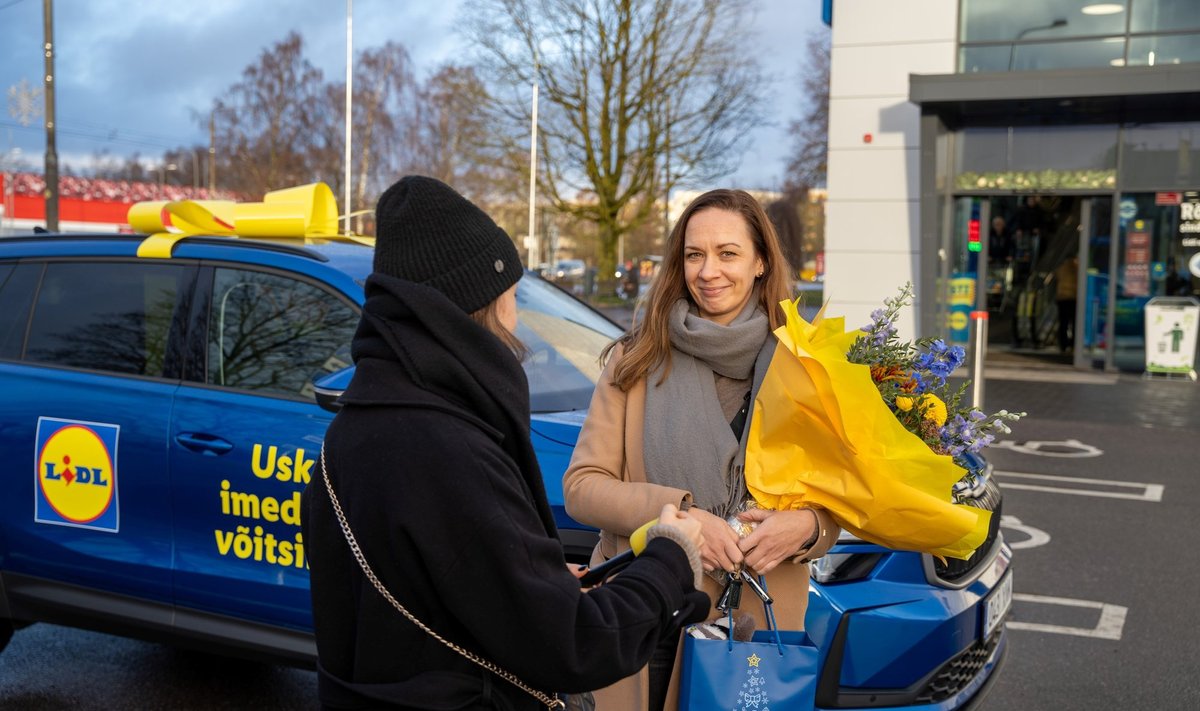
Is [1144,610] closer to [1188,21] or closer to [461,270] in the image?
[461,270]

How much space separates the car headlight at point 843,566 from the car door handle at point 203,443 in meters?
2.01

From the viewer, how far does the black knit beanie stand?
1.80 meters

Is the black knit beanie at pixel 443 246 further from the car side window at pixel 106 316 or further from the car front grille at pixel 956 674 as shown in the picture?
the car side window at pixel 106 316

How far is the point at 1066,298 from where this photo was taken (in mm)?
17438

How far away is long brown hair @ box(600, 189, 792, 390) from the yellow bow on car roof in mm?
2125

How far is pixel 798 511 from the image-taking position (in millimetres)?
2463

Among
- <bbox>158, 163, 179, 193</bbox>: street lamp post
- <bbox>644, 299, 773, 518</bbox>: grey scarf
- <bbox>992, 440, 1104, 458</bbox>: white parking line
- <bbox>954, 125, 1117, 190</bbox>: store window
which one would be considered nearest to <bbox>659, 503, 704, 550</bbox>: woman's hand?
<bbox>644, 299, 773, 518</bbox>: grey scarf

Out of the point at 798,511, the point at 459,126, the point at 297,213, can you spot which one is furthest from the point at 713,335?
the point at 459,126

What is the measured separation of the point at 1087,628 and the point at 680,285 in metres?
3.53

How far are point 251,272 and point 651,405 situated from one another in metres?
2.10

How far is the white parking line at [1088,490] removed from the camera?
8205 millimetres

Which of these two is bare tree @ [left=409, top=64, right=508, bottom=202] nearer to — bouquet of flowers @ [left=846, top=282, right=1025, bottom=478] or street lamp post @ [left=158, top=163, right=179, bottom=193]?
bouquet of flowers @ [left=846, top=282, right=1025, bottom=478]

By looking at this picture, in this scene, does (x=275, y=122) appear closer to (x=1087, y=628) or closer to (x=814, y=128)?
(x=814, y=128)

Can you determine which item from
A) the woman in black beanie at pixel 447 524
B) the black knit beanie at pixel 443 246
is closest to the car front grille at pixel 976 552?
the woman in black beanie at pixel 447 524
